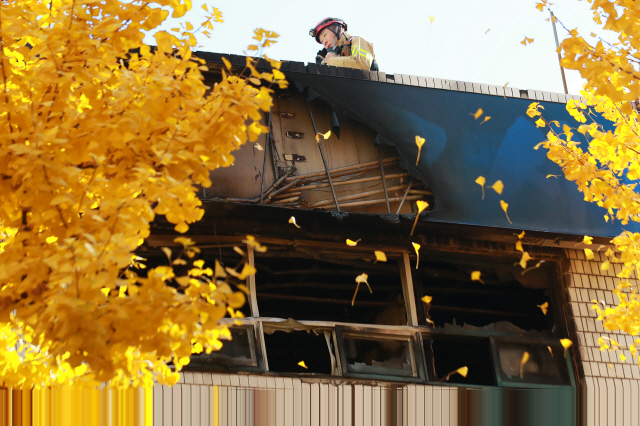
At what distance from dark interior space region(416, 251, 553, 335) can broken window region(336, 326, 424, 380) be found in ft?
1.58

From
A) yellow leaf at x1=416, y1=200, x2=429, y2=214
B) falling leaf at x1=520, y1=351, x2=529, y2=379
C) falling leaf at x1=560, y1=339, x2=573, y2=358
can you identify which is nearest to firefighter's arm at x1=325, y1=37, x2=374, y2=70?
yellow leaf at x1=416, y1=200, x2=429, y2=214

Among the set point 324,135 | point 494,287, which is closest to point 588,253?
point 494,287

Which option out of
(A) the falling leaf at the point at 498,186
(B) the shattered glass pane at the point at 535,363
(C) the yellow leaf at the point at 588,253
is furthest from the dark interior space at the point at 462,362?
(A) the falling leaf at the point at 498,186

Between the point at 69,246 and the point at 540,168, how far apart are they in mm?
6647

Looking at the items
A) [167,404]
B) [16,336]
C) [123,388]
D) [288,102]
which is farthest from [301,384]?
[288,102]

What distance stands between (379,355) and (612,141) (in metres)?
3.31

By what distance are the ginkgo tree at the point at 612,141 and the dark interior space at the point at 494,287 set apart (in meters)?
0.70

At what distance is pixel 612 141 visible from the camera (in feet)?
23.3

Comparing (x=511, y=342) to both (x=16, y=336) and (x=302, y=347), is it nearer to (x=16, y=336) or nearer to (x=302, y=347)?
(x=302, y=347)

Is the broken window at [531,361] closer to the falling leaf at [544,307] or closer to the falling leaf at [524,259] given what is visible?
the falling leaf at [544,307]

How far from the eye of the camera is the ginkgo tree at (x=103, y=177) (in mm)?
3812

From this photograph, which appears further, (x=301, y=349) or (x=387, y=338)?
(x=301, y=349)

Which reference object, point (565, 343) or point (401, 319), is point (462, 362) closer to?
point (401, 319)

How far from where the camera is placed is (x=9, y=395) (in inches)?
191
